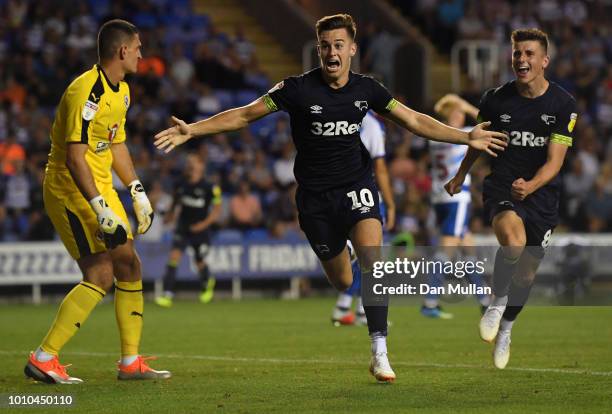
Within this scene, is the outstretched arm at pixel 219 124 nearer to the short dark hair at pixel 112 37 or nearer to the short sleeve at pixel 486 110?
the short dark hair at pixel 112 37

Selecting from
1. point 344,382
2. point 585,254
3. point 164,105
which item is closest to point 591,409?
point 344,382

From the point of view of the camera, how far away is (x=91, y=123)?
911 centimetres

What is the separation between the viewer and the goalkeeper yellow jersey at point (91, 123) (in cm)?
908

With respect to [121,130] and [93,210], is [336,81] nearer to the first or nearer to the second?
[121,130]

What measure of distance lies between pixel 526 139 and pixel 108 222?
136 inches

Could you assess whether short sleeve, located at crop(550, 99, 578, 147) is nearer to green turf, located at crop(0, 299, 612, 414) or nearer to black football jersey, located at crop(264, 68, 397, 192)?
black football jersey, located at crop(264, 68, 397, 192)

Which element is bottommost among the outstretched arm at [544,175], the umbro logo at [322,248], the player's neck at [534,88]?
the umbro logo at [322,248]

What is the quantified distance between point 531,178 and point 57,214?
147 inches

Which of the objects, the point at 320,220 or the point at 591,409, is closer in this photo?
the point at 591,409

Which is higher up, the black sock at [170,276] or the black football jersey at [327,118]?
the black football jersey at [327,118]

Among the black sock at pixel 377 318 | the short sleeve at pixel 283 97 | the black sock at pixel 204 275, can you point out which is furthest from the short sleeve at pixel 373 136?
the black sock at pixel 204 275

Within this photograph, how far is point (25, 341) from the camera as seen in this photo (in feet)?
43.5

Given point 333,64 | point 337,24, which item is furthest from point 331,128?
point 337,24

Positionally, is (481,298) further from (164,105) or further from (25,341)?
(164,105)
